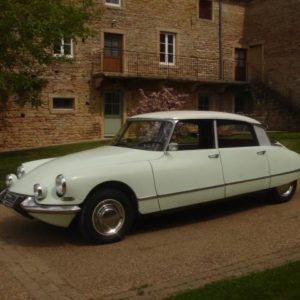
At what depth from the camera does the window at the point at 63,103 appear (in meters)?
21.4

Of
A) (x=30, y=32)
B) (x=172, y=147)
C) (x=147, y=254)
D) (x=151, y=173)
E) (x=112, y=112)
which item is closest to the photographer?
(x=147, y=254)

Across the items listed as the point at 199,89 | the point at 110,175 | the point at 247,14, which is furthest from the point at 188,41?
the point at 110,175

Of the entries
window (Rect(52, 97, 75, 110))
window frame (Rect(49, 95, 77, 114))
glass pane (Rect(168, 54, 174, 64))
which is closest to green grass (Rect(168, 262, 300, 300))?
window frame (Rect(49, 95, 77, 114))

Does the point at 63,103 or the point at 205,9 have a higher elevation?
the point at 205,9

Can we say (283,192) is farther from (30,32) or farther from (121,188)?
(30,32)

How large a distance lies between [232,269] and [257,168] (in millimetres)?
2800

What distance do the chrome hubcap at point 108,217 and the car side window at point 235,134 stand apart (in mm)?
1960

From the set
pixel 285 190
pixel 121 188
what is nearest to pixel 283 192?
pixel 285 190

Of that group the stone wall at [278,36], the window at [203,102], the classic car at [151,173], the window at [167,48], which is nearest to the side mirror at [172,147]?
the classic car at [151,173]

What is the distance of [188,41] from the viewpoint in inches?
992

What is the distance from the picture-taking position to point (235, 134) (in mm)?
7309

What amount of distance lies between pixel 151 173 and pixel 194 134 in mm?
1107

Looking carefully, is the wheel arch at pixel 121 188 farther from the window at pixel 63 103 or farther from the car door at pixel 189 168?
the window at pixel 63 103

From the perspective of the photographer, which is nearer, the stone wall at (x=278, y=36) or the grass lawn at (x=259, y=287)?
the grass lawn at (x=259, y=287)
